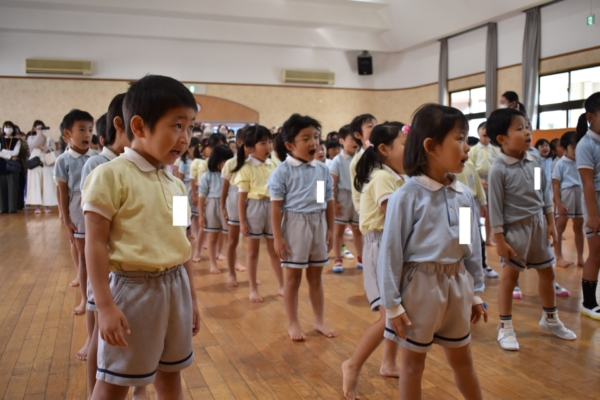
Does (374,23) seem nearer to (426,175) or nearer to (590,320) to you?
(590,320)

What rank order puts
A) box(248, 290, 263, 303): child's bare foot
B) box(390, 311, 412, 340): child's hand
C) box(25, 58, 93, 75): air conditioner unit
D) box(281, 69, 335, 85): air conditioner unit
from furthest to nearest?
box(281, 69, 335, 85): air conditioner unit
box(25, 58, 93, 75): air conditioner unit
box(248, 290, 263, 303): child's bare foot
box(390, 311, 412, 340): child's hand

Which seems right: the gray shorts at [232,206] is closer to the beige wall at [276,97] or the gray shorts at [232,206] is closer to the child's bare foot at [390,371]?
the child's bare foot at [390,371]

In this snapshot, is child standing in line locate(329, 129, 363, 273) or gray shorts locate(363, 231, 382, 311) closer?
gray shorts locate(363, 231, 382, 311)

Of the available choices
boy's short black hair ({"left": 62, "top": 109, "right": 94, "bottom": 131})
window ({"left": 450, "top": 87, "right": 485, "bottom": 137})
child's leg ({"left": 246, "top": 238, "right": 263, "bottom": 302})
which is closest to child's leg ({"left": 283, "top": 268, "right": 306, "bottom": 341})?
child's leg ({"left": 246, "top": 238, "right": 263, "bottom": 302})

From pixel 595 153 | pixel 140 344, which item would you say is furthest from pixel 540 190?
pixel 140 344

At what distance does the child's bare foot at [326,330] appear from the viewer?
296cm

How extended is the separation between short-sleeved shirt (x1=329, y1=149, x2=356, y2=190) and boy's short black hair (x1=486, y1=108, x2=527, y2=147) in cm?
211

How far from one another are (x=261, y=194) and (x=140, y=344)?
2.48 metres

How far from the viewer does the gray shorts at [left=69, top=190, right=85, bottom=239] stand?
301 centimetres

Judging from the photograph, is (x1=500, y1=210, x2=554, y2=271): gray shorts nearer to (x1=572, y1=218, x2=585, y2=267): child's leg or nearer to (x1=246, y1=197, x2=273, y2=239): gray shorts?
(x1=246, y1=197, x2=273, y2=239): gray shorts

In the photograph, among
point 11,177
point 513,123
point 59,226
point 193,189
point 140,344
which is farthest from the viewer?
point 11,177

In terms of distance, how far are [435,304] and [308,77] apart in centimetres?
1204

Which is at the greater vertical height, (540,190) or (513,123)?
(513,123)

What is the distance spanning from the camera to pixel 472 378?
1715 mm
